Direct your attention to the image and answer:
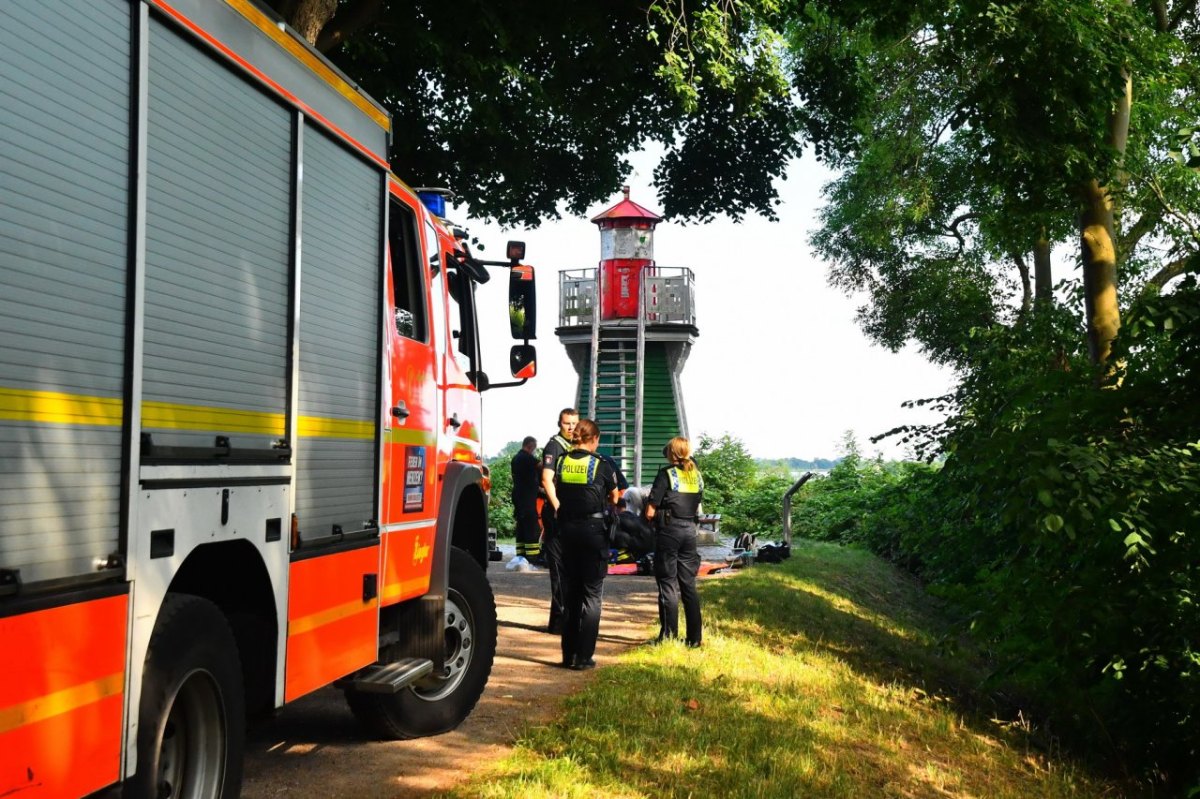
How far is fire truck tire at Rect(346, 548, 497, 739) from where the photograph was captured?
7000mm

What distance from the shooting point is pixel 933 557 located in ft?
52.2

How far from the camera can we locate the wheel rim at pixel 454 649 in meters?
7.24

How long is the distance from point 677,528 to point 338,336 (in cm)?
571

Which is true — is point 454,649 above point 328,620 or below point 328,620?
below

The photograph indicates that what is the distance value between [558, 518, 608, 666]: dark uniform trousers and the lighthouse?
25.8m

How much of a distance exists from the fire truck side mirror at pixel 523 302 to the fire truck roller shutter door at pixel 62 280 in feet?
13.6

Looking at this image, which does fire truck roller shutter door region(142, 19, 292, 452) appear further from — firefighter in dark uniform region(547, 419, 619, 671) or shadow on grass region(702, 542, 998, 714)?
shadow on grass region(702, 542, 998, 714)

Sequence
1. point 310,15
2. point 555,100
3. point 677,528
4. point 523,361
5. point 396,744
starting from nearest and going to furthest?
point 396,744 < point 523,361 < point 677,528 < point 310,15 < point 555,100

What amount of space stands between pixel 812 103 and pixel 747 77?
5498 millimetres

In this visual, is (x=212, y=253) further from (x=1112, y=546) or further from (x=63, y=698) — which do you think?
(x=1112, y=546)

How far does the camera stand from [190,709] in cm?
433

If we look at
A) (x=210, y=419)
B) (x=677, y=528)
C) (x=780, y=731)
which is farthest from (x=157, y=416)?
(x=677, y=528)

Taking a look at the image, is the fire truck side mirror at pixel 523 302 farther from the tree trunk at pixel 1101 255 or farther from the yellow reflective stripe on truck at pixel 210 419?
the tree trunk at pixel 1101 255

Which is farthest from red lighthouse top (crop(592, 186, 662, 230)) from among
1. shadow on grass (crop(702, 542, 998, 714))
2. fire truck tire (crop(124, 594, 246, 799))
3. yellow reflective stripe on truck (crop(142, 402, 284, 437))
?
fire truck tire (crop(124, 594, 246, 799))
